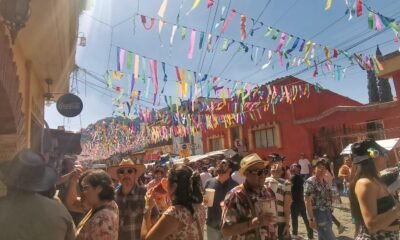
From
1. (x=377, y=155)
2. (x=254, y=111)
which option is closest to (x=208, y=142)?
(x=254, y=111)

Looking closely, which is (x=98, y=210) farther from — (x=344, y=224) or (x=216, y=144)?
(x=216, y=144)

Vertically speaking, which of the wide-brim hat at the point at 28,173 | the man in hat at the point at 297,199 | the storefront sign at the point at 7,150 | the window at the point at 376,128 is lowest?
the man in hat at the point at 297,199

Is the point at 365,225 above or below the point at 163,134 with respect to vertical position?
below

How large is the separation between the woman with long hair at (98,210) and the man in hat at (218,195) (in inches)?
111

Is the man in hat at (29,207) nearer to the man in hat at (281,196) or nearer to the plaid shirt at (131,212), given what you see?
the plaid shirt at (131,212)

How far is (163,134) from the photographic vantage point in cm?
2848

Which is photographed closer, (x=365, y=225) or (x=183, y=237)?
(x=183, y=237)

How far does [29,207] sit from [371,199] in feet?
8.27

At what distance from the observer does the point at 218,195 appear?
18.8 ft

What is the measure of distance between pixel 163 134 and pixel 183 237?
85.2 feet

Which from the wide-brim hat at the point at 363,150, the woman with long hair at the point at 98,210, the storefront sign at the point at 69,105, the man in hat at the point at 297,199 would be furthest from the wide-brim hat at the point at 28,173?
the man in hat at the point at 297,199

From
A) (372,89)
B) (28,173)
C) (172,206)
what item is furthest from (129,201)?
(372,89)

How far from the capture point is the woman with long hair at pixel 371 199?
9.20 ft

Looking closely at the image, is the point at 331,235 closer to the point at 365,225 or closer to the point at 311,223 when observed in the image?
the point at 311,223
